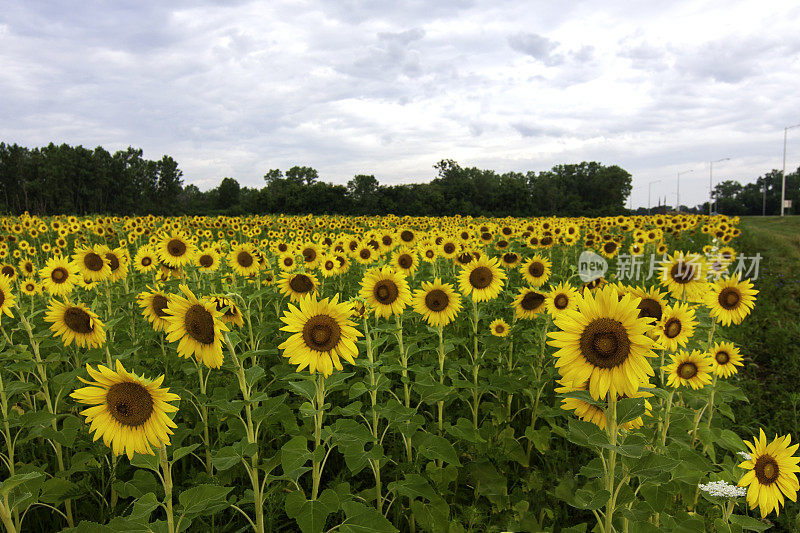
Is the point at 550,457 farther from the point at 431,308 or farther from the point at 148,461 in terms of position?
the point at 148,461

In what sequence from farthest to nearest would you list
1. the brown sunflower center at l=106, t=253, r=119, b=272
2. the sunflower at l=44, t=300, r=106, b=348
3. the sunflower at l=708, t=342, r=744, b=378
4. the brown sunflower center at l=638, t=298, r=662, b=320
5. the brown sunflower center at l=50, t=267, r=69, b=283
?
1. the brown sunflower center at l=106, t=253, r=119, b=272
2. the brown sunflower center at l=50, t=267, r=69, b=283
3. the sunflower at l=708, t=342, r=744, b=378
4. the sunflower at l=44, t=300, r=106, b=348
5. the brown sunflower center at l=638, t=298, r=662, b=320

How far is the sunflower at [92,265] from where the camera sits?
548 centimetres

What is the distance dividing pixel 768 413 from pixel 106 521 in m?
7.47

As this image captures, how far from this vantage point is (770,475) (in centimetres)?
259

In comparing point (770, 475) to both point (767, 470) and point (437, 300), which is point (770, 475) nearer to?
point (767, 470)

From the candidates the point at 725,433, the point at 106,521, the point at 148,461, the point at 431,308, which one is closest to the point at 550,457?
the point at 725,433

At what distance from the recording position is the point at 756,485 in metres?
2.59

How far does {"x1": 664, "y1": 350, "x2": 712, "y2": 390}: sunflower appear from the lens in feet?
11.5

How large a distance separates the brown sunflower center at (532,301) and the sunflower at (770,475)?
96.7 inches

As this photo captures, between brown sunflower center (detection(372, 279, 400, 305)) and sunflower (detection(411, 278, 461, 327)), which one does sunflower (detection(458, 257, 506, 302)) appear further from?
brown sunflower center (detection(372, 279, 400, 305))

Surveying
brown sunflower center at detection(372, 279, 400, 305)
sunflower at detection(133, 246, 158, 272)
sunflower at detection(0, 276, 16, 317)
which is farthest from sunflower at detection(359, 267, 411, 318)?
sunflower at detection(133, 246, 158, 272)

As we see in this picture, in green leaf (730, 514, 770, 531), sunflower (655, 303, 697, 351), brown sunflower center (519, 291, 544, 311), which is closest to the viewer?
green leaf (730, 514, 770, 531)

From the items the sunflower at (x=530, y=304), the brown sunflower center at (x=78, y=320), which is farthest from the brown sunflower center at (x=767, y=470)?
the brown sunflower center at (x=78, y=320)

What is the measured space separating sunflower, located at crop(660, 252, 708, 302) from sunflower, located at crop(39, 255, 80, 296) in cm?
716
